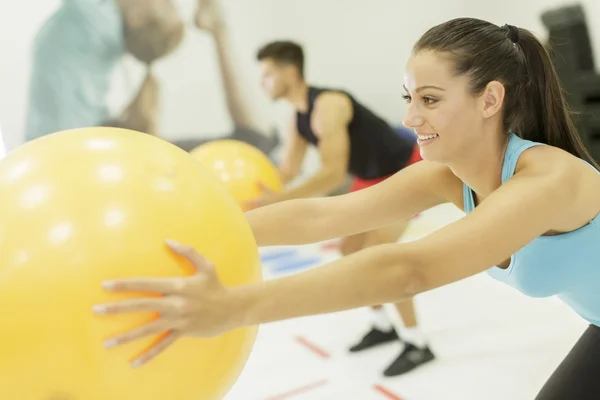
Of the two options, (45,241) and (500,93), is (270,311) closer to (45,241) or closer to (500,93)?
(45,241)

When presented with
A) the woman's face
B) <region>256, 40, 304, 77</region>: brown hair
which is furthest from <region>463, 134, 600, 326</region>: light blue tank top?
<region>256, 40, 304, 77</region>: brown hair

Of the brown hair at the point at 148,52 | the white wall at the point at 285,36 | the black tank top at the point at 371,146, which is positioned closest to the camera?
the black tank top at the point at 371,146

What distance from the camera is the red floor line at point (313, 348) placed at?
9.05 ft

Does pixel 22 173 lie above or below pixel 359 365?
above

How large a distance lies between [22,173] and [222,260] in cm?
41

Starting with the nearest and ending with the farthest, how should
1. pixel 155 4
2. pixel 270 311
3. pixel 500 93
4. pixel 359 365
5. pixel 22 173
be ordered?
pixel 270 311 < pixel 22 173 < pixel 500 93 < pixel 359 365 < pixel 155 4

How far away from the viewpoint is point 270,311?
3.36 feet

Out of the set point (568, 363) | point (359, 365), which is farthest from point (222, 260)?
point (359, 365)

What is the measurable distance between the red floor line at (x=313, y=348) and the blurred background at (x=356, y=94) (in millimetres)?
10

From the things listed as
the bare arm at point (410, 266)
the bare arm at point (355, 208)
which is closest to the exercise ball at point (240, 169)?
the bare arm at point (355, 208)

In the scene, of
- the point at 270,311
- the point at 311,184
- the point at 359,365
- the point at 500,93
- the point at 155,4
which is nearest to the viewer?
the point at 270,311

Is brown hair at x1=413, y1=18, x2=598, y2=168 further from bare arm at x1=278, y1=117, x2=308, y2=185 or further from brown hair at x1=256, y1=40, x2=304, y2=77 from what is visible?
bare arm at x1=278, y1=117, x2=308, y2=185

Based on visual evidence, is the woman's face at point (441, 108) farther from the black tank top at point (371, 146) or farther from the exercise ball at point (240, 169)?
the black tank top at point (371, 146)

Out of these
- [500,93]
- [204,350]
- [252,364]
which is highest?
[500,93]
